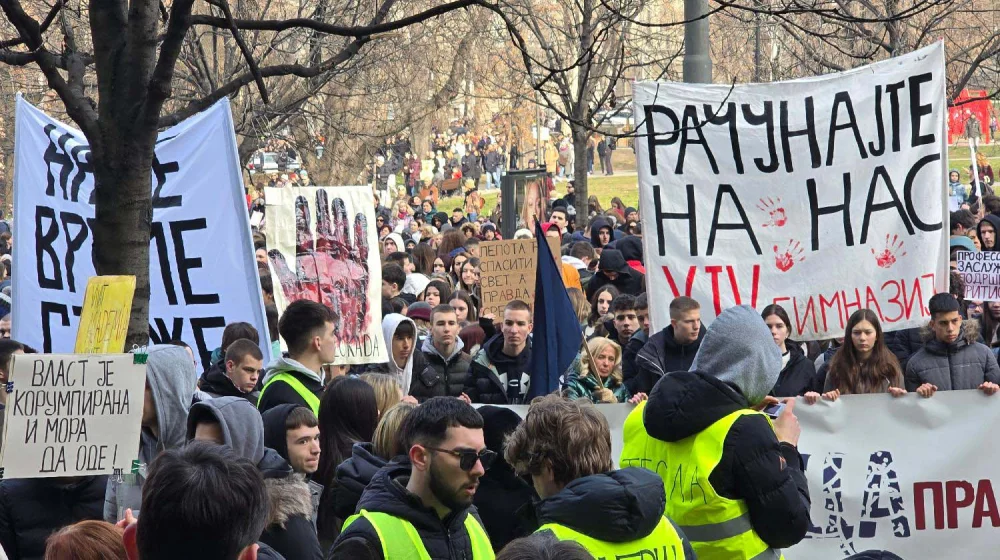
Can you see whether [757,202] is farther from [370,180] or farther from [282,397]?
[370,180]

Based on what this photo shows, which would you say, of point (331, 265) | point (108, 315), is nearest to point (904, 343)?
point (331, 265)

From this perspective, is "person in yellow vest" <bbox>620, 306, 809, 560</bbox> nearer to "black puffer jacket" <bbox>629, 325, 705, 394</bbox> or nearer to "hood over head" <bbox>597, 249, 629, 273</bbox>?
"black puffer jacket" <bbox>629, 325, 705, 394</bbox>

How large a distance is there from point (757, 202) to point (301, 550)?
4.38 m

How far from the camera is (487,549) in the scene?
3.62m

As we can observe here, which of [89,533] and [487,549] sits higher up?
[89,533]

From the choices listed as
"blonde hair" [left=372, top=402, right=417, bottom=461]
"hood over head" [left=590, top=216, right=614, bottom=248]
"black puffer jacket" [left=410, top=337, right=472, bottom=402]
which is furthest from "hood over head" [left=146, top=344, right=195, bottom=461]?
"hood over head" [left=590, top=216, right=614, bottom=248]

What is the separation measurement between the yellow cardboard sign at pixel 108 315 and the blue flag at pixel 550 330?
265cm

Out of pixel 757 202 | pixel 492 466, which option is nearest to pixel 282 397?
pixel 492 466

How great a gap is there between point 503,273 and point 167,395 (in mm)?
4576

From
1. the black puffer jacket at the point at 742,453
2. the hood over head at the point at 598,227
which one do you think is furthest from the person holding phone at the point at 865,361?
the hood over head at the point at 598,227

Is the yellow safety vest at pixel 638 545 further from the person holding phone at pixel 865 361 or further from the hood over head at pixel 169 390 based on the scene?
the person holding phone at pixel 865 361

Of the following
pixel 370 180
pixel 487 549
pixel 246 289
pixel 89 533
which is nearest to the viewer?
pixel 89 533

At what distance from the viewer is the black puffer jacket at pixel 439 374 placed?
800cm

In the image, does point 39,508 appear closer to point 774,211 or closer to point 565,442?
point 565,442
